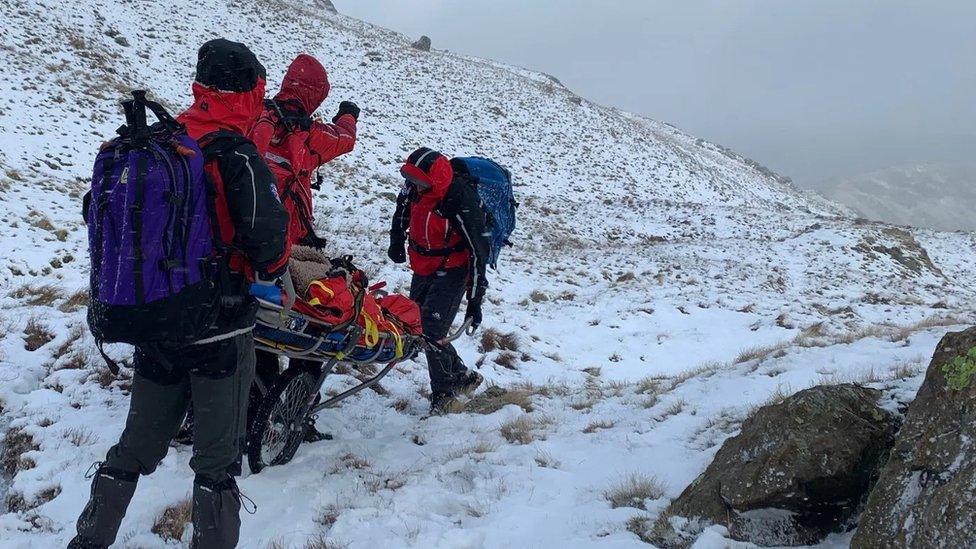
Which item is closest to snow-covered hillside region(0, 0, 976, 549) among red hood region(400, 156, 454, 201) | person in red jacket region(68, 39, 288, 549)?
person in red jacket region(68, 39, 288, 549)

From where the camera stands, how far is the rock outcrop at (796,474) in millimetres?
2855

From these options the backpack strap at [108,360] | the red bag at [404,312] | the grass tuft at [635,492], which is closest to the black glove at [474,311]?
the red bag at [404,312]

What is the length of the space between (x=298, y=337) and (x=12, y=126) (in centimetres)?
1313

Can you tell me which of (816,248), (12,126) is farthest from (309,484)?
(816,248)

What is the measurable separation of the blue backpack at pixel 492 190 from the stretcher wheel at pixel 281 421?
193 centimetres

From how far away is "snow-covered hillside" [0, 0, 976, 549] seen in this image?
3.70 metres

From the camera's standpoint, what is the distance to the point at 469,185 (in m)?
5.10

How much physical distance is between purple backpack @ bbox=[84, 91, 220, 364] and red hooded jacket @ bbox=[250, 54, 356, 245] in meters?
1.59

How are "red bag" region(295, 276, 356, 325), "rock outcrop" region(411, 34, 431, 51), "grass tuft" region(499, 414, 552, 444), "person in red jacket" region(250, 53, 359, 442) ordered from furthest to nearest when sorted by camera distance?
"rock outcrop" region(411, 34, 431, 51)
"grass tuft" region(499, 414, 552, 444)
"person in red jacket" region(250, 53, 359, 442)
"red bag" region(295, 276, 356, 325)

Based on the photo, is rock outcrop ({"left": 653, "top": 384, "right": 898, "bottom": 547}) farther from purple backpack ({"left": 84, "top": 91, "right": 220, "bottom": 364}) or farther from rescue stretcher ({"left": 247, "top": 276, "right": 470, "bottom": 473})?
purple backpack ({"left": 84, "top": 91, "right": 220, "bottom": 364})

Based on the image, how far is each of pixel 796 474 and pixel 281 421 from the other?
127 inches

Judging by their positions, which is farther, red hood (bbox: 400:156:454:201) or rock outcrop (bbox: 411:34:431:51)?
rock outcrop (bbox: 411:34:431:51)

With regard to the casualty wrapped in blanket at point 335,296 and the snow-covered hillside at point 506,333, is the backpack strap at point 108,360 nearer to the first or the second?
the casualty wrapped in blanket at point 335,296

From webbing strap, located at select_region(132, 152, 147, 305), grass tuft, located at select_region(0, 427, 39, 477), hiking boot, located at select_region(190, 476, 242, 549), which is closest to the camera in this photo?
webbing strap, located at select_region(132, 152, 147, 305)
